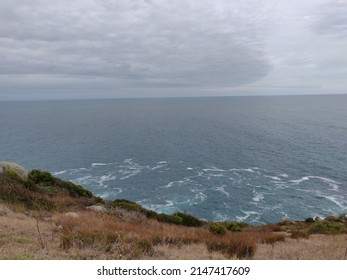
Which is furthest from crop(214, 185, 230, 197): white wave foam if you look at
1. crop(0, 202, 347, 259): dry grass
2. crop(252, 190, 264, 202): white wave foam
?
A: crop(0, 202, 347, 259): dry grass

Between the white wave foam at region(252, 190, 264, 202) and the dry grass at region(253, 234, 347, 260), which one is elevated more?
the dry grass at region(253, 234, 347, 260)

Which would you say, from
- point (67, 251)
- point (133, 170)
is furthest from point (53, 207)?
point (133, 170)

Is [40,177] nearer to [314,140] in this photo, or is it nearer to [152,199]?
[152,199]

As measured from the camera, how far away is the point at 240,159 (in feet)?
217

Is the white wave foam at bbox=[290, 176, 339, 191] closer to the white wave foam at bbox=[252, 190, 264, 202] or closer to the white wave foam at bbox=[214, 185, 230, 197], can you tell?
the white wave foam at bbox=[252, 190, 264, 202]

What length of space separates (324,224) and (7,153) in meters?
82.8

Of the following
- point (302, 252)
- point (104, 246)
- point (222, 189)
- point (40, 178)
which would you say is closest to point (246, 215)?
point (222, 189)

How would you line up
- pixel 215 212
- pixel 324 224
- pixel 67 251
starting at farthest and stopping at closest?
pixel 215 212, pixel 324 224, pixel 67 251

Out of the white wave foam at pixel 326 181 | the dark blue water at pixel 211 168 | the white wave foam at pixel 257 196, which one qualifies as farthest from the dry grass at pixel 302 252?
the white wave foam at pixel 326 181

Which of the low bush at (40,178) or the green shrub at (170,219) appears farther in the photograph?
the low bush at (40,178)

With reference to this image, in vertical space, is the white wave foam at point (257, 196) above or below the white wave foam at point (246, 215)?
above

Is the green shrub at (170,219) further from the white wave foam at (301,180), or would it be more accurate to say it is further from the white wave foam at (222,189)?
the white wave foam at (301,180)

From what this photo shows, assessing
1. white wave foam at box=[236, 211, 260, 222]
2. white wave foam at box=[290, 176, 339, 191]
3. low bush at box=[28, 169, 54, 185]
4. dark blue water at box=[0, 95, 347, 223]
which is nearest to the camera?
low bush at box=[28, 169, 54, 185]

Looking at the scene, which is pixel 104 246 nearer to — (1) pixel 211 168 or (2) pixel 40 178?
(2) pixel 40 178
